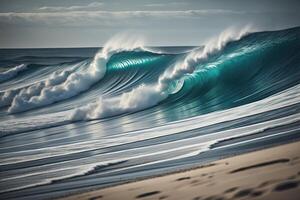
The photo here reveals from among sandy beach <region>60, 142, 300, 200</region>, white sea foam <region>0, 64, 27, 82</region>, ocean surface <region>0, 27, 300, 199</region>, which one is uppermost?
white sea foam <region>0, 64, 27, 82</region>

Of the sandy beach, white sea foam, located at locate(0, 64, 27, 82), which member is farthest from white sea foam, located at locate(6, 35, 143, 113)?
the sandy beach

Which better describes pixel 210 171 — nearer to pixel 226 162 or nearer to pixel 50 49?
pixel 226 162

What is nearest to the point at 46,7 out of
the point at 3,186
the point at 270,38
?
the point at 3,186

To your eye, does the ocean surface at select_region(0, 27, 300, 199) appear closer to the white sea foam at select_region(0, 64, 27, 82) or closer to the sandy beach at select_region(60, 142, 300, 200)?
the white sea foam at select_region(0, 64, 27, 82)

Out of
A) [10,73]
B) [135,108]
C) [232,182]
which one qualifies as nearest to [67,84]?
[10,73]

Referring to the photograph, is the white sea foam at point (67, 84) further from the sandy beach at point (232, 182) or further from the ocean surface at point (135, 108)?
the sandy beach at point (232, 182)

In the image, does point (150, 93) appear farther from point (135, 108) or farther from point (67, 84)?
point (67, 84)
